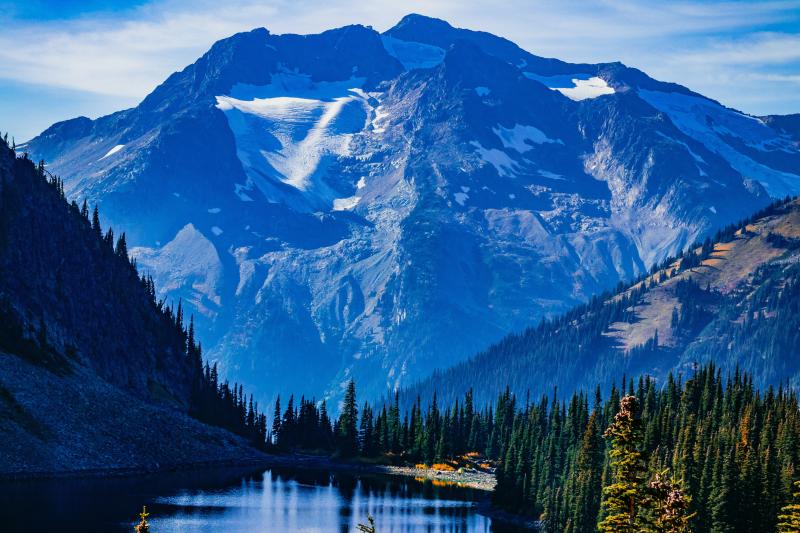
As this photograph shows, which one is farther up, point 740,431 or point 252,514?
point 740,431

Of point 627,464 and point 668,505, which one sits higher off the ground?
point 627,464

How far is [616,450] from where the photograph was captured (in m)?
74.2

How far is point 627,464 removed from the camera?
74375mm

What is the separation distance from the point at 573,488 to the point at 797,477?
141 feet

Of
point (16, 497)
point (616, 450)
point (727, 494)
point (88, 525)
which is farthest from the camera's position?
point (16, 497)

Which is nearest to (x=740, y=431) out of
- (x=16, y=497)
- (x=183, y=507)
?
(x=183, y=507)

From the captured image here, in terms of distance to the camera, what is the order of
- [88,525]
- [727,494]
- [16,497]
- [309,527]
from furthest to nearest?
[309,527] < [16,497] < [88,525] < [727,494]

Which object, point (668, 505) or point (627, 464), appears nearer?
point (627, 464)

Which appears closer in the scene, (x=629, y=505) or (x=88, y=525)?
(x=629, y=505)

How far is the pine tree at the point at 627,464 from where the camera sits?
73.3m

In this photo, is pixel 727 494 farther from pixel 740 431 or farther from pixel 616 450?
pixel 616 450

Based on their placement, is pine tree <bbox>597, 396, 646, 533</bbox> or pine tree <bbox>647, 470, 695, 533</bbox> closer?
pine tree <bbox>597, 396, 646, 533</bbox>

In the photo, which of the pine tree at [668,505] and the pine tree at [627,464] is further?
the pine tree at [668,505]

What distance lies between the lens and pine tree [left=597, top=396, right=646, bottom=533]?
73.3 meters
